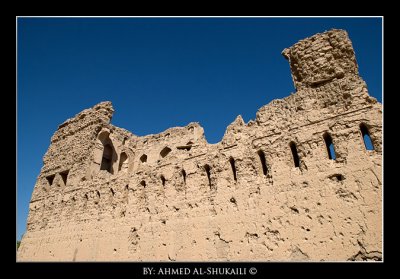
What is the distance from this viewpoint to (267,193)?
28.6 feet

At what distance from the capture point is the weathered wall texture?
300 inches

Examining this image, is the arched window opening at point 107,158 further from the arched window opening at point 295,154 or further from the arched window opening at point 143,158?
the arched window opening at point 295,154

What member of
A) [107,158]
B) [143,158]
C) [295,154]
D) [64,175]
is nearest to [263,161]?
[295,154]

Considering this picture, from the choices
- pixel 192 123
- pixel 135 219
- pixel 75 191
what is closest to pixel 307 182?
pixel 135 219

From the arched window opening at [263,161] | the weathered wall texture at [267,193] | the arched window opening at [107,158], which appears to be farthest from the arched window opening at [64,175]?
the arched window opening at [263,161]

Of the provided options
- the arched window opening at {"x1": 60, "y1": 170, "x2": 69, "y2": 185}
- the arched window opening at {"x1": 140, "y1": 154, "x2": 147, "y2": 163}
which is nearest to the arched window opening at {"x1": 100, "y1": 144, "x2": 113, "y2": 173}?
the arched window opening at {"x1": 140, "y1": 154, "x2": 147, "y2": 163}

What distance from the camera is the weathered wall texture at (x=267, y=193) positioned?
7.61 metres

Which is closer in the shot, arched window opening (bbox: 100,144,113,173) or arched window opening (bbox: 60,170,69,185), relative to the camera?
arched window opening (bbox: 60,170,69,185)

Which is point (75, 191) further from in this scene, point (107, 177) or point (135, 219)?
point (135, 219)

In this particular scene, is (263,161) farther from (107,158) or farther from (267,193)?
(107,158)

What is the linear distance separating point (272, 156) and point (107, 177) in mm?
7102

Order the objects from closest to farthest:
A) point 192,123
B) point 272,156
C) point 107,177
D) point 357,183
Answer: point 357,183
point 272,156
point 107,177
point 192,123

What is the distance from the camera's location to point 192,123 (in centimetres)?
1512

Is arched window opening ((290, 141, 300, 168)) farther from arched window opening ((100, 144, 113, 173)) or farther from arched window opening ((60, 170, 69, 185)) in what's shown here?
arched window opening ((60, 170, 69, 185))
